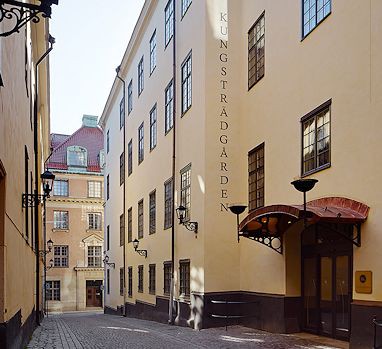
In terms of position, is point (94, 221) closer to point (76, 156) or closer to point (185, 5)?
point (76, 156)

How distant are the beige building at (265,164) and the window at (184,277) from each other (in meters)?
0.06

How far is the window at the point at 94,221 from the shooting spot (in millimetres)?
49750

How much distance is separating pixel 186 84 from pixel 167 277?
681 cm

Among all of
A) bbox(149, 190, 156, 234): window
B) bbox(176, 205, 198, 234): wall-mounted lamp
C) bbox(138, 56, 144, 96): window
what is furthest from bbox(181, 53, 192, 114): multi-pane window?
bbox(138, 56, 144, 96): window

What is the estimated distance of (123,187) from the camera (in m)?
30.5

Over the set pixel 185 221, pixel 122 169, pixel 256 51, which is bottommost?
pixel 185 221

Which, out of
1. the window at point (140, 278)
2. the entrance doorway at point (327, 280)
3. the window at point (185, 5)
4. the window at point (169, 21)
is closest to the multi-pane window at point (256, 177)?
the entrance doorway at point (327, 280)

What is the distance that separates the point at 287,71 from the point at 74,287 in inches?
1521

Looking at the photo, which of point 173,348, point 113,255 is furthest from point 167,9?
point 113,255

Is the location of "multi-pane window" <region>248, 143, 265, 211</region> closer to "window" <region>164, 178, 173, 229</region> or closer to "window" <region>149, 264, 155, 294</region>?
"window" <region>164, 178, 173, 229</region>

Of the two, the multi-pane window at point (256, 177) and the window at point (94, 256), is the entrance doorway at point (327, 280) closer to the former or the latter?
the multi-pane window at point (256, 177)

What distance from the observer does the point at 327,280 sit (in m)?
11.9

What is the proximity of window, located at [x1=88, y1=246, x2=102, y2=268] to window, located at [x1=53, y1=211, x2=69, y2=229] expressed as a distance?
3.02 meters

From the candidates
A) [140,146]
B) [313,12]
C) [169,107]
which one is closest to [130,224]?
[140,146]
